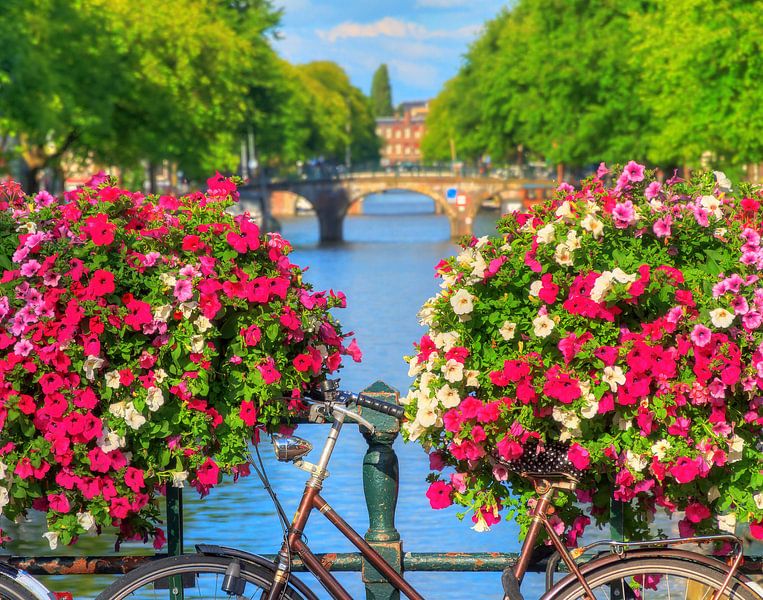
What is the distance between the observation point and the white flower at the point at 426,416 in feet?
15.3

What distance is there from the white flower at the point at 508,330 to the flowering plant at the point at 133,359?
0.60 meters

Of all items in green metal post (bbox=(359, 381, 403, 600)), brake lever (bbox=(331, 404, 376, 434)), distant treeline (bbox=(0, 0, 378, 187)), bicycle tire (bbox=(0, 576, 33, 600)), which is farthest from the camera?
distant treeline (bbox=(0, 0, 378, 187))

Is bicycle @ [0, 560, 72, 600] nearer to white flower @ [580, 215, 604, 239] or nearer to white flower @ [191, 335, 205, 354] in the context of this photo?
white flower @ [191, 335, 205, 354]

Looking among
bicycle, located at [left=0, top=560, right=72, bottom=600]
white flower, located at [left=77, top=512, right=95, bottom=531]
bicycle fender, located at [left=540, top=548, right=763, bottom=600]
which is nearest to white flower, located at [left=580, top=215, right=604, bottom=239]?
bicycle fender, located at [left=540, top=548, right=763, bottom=600]

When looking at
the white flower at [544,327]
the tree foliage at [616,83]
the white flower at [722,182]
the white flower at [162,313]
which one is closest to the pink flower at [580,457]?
the white flower at [544,327]

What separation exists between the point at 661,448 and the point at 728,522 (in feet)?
1.12

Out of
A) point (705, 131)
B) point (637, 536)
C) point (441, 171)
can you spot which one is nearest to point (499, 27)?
point (441, 171)

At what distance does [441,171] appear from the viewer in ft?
276

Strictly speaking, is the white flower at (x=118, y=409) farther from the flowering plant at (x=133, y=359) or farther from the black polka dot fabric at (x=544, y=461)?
the black polka dot fabric at (x=544, y=461)

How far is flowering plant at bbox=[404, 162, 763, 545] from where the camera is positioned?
450cm

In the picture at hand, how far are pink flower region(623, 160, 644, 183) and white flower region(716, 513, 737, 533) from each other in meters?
1.07

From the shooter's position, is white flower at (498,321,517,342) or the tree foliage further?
the tree foliage

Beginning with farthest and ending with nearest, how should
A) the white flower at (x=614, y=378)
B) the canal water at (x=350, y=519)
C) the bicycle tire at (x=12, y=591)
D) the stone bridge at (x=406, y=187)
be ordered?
the stone bridge at (x=406, y=187), the canal water at (x=350, y=519), the white flower at (x=614, y=378), the bicycle tire at (x=12, y=591)

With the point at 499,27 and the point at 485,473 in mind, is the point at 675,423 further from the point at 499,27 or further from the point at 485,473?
the point at 499,27
